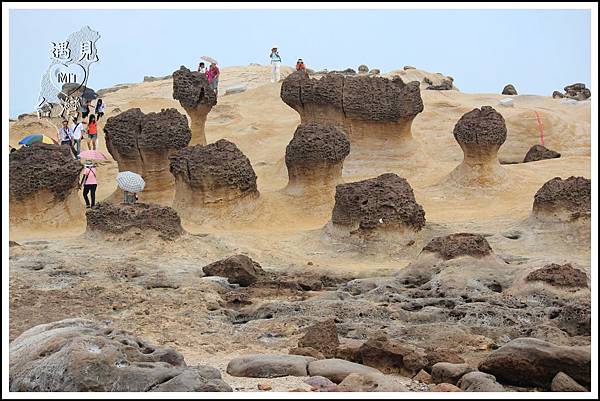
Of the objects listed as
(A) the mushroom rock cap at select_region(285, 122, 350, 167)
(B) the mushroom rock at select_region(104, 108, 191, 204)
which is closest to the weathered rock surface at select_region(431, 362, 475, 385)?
(A) the mushroom rock cap at select_region(285, 122, 350, 167)

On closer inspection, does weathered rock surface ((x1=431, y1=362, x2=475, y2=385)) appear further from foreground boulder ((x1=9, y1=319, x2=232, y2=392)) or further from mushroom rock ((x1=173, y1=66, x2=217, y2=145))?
mushroom rock ((x1=173, y1=66, x2=217, y2=145))

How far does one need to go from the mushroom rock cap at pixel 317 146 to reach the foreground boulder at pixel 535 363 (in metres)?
7.04

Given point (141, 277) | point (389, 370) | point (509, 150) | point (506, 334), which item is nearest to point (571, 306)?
point (506, 334)

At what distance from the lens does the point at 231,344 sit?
5828mm

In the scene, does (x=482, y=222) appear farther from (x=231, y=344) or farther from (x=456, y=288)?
(x=231, y=344)

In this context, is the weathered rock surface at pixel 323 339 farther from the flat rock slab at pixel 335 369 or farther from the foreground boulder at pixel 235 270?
the foreground boulder at pixel 235 270

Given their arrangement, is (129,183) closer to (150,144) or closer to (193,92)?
(150,144)

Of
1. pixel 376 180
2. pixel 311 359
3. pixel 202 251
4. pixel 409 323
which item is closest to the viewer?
pixel 311 359

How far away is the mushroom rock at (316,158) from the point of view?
11578 millimetres

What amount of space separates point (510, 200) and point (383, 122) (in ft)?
9.85

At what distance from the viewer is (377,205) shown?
9.48 meters

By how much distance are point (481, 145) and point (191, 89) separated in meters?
5.07

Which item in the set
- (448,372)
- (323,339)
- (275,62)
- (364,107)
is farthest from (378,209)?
(275,62)

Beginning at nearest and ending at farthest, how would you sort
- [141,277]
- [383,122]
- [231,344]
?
1. [231,344]
2. [141,277]
3. [383,122]
